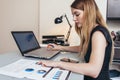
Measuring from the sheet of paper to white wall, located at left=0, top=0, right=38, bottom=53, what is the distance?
168cm

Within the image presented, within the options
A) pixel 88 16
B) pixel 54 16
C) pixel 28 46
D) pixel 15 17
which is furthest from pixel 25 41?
pixel 15 17

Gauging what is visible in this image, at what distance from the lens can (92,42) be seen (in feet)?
3.62

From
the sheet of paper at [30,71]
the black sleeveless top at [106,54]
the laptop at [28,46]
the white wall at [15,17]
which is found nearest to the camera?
the sheet of paper at [30,71]

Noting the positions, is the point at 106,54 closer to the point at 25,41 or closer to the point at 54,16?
the point at 25,41

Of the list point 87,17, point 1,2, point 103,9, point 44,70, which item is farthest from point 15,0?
point 44,70

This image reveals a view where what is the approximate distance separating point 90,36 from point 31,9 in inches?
66.1

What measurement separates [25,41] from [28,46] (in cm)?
5

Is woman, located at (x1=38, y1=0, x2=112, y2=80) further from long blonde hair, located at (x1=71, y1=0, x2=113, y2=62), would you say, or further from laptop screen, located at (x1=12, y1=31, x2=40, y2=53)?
laptop screen, located at (x1=12, y1=31, x2=40, y2=53)

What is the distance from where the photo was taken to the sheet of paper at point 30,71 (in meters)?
0.88

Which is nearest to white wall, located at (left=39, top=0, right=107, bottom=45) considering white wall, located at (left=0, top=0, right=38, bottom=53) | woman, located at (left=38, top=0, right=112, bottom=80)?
white wall, located at (left=0, top=0, right=38, bottom=53)

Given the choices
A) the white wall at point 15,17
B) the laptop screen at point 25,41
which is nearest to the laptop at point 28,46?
the laptop screen at point 25,41

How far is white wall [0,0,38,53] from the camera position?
2.70 meters

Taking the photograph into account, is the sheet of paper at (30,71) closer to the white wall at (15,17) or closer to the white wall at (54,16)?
the white wall at (54,16)

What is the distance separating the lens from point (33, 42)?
65.2 inches
